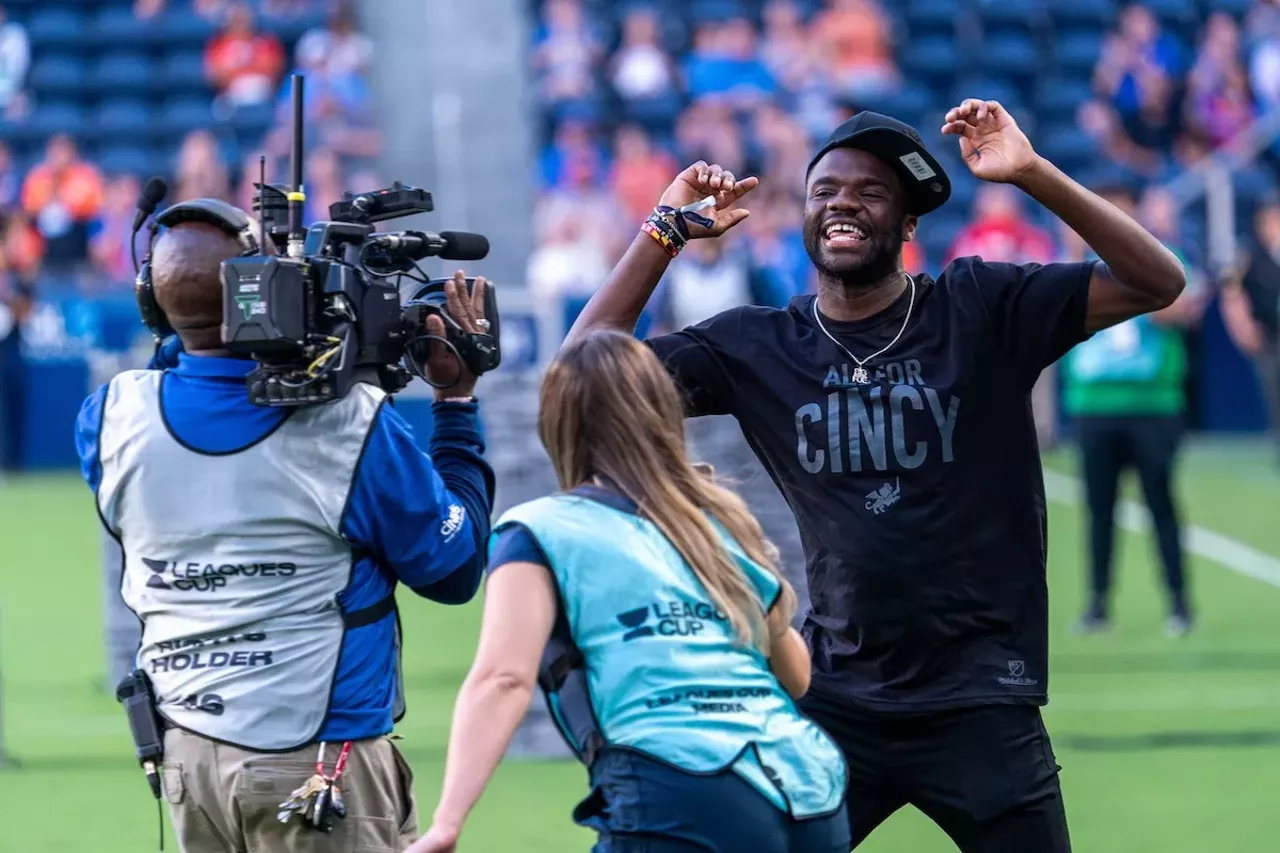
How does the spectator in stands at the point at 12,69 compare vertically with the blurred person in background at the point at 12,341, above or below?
above

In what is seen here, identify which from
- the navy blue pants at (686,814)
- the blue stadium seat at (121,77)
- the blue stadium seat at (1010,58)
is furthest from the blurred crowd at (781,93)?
the navy blue pants at (686,814)

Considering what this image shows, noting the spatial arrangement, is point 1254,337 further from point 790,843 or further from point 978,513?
point 790,843

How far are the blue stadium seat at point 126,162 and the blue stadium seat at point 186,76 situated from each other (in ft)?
3.69

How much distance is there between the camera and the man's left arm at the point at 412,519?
4.13 m

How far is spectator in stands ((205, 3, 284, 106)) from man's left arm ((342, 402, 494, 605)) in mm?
17082

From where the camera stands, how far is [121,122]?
69.8 feet

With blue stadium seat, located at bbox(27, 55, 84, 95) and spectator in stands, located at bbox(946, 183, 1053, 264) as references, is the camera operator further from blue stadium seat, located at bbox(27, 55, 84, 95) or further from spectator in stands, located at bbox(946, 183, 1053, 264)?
blue stadium seat, located at bbox(27, 55, 84, 95)

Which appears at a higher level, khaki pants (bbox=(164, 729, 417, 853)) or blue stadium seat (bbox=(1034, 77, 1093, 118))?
blue stadium seat (bbox=(1034, 77, 1093, 118))

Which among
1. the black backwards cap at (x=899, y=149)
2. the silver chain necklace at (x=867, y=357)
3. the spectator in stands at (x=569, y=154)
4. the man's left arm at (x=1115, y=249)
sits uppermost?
the spectator in stands at (x=569, y=154)

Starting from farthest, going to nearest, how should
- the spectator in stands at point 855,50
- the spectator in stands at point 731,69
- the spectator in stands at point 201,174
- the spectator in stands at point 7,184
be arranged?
the spectator in stands at point 731,69
the spectator in stands at point 855,50
the spectator in stands at point 7,184
the spectator in stands at point 201,174

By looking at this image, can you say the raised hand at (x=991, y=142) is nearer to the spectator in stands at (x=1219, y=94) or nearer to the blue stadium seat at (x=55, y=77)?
the spectator in stands at (x=1219, y=94)

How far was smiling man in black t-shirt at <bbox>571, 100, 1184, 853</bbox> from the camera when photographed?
441 centimetres

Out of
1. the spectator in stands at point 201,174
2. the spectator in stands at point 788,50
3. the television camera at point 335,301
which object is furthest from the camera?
the spectator in stands at point 788,50

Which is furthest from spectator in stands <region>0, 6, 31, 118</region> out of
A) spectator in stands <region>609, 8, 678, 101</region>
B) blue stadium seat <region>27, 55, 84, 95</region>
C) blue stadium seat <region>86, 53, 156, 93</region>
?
spectator in stands <region>609, 8, 678, 101</region>
